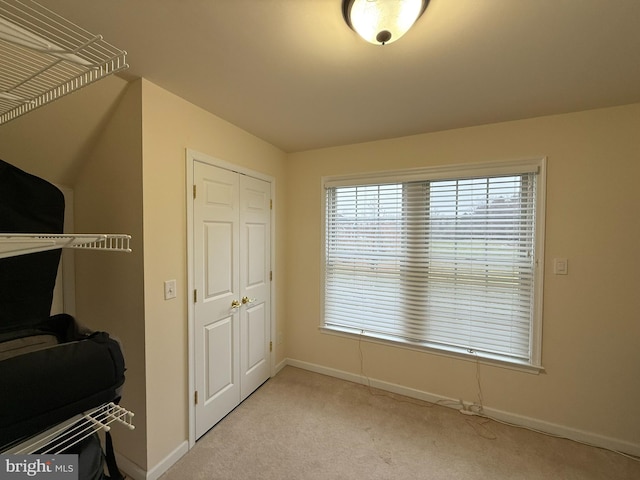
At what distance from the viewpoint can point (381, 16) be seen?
1.01 m

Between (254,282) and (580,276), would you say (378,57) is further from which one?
(580,276)

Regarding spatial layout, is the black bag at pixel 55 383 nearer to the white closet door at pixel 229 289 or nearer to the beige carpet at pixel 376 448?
the white closet door at pixel 229 289

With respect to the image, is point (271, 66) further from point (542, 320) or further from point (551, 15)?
point (542, 320)

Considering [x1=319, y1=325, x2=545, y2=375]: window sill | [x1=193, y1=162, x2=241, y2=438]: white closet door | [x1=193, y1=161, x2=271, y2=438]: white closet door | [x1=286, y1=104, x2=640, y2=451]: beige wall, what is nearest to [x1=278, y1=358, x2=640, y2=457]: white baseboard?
[x1=286, y1=104, x2=640, y2=451]: beige wall

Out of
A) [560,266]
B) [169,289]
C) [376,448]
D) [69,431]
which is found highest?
[560,266]

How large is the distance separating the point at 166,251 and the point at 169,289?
245mm

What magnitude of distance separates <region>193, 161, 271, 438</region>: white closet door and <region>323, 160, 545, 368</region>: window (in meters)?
0.71

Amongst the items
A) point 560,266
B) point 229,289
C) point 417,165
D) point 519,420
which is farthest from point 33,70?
point 519,420

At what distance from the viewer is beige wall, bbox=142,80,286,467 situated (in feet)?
5.12

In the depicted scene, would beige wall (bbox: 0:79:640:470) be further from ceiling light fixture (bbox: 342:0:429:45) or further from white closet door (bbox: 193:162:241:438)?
ceiling light fixture (bbox: 342:0:429:45)

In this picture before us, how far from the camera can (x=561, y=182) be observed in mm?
1960

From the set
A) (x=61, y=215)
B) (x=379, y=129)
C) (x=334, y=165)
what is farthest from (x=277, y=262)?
(x=61, y=215)

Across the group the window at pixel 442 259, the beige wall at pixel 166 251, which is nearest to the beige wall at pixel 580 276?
the window at pixel 442 259

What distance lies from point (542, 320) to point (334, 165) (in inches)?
86.7
